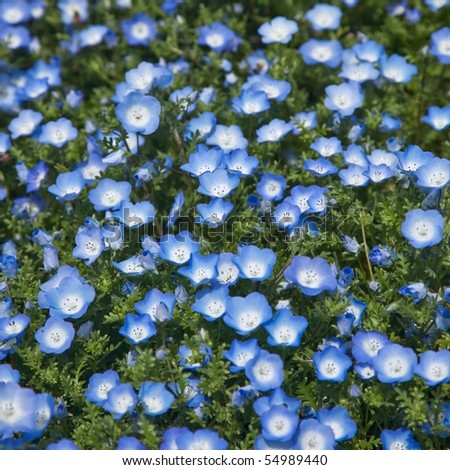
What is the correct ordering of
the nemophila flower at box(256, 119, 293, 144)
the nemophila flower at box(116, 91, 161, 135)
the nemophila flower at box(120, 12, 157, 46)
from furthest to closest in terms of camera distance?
the nemophila flower at box(120, 12, 157, 46), the nemophila flower at box(256, 119, 293, 144), the nemophila flower at box(116, 91, 161, 135)

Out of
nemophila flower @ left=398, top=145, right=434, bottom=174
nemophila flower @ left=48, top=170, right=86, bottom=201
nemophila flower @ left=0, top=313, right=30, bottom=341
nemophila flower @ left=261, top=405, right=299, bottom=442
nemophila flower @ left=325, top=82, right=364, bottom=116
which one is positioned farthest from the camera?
nemophila flower @ left=325, top=82, right=364, bottom=116

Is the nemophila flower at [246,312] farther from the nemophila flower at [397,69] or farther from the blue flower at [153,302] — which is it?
the nemophila flower at [397,69]

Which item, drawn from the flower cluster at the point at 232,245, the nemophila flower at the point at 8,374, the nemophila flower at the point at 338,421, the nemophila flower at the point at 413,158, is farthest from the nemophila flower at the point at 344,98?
the nemophila flower at the point at 8,374

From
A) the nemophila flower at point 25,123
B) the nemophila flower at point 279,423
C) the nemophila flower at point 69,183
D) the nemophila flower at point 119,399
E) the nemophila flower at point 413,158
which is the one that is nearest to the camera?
the nemophila flower at point 279,423

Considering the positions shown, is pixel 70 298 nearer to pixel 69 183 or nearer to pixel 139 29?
pixel 69 183

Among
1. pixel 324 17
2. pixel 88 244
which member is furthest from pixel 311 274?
pixel 324 17

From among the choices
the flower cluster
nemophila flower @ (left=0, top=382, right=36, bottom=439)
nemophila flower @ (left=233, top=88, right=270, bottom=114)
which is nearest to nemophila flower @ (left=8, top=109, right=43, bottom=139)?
the flower cluster

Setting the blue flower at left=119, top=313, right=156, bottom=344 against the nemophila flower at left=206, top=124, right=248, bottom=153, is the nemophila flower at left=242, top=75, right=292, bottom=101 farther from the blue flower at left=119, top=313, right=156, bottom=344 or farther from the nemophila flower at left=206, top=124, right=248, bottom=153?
the blue flower at left=119, top=313, right=156, bottom=344
